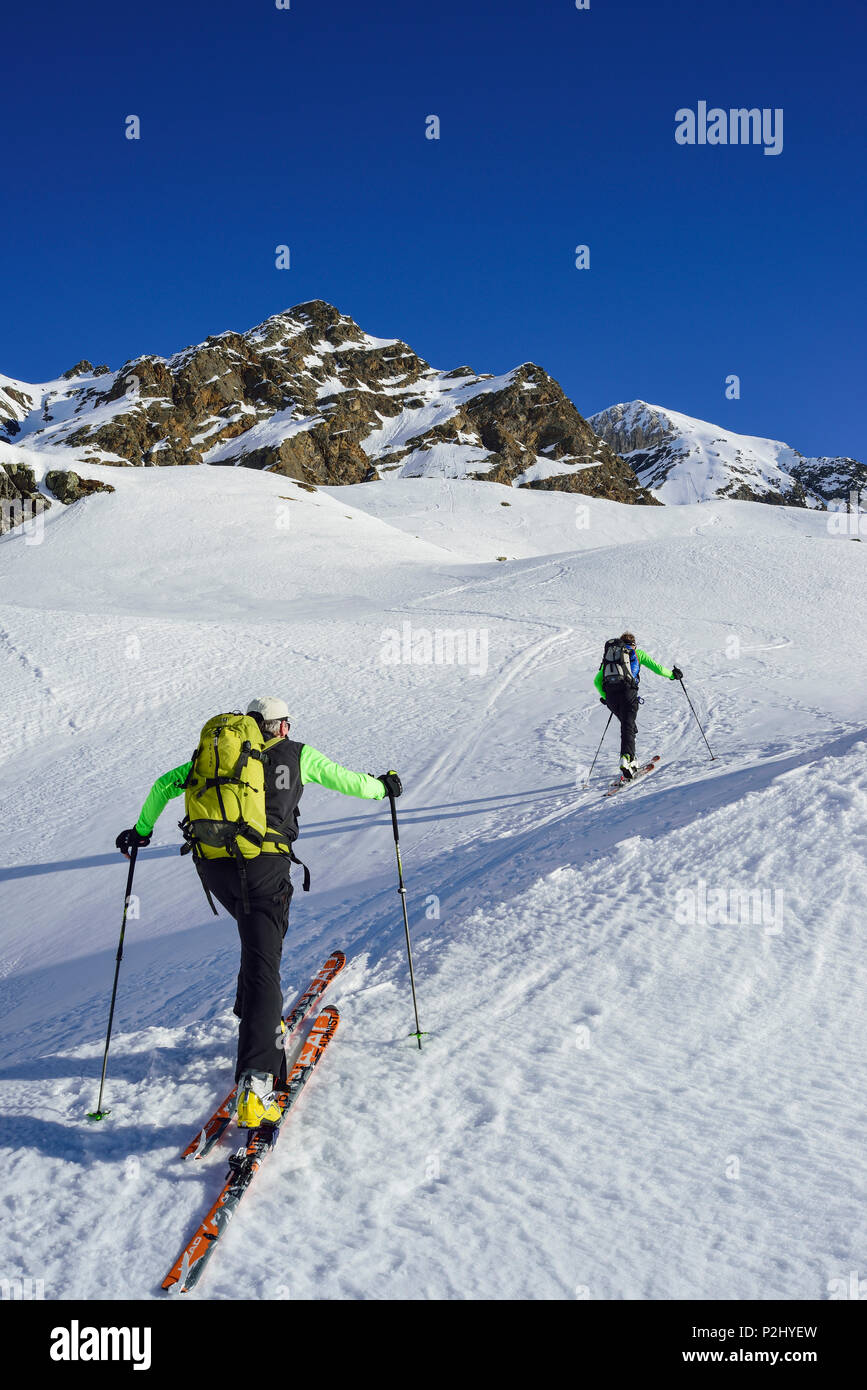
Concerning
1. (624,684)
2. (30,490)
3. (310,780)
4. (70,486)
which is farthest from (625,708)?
(30,490)

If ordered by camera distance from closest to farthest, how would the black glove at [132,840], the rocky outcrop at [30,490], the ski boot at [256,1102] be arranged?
the ski boot at [256,1102] → the black glove at [132,840] → the rocky outcrop at [30,490]

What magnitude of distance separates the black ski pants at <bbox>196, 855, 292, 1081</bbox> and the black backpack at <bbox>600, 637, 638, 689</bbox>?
713 centimetres

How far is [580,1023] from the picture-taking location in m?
4.41

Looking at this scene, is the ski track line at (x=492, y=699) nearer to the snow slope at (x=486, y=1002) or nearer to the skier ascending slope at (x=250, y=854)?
the snow slope at (x=486, y=1002)

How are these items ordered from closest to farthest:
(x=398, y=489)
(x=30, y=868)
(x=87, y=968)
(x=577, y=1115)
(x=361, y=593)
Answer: (x=577, y=1115)
(x=87, y=968)
(x=30, y=868)
(x=361, y=593)
(x=398, y=489)

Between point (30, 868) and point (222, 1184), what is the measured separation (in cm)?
734

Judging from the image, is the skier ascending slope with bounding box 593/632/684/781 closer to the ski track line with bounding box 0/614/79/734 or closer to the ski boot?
the ski boot

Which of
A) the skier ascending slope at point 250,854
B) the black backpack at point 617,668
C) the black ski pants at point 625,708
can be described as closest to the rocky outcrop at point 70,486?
the black backpack at point 617,668

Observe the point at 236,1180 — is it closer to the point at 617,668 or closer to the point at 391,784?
the point at 391,784

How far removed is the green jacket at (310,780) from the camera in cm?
423

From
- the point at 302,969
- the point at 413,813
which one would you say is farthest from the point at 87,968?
the point at 413,813

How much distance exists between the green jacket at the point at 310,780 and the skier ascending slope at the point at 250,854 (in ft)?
0.57

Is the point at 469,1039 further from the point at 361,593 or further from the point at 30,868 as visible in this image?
the point at 361,593

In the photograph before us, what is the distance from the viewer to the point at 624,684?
10.2 metres
